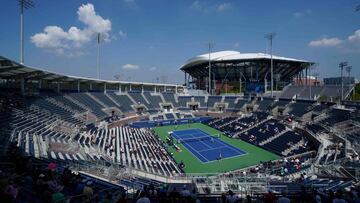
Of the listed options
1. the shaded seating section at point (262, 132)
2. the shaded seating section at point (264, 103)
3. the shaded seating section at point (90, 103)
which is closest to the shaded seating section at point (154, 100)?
the shaded seating section at point (90, 103)

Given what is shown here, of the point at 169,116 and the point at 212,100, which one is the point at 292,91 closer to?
the point at 212,100

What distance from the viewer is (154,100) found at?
59219mm

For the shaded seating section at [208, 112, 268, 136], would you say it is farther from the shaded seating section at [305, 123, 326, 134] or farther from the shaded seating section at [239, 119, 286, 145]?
the shaded seating section at [305, 123, 326, 134]

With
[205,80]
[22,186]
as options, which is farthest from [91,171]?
[205,80]

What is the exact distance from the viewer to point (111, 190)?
11.1 meters

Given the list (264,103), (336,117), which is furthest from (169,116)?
(336,117)

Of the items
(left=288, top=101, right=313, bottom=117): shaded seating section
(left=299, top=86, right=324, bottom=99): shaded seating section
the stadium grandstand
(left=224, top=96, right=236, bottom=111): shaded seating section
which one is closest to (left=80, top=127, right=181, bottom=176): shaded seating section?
the stadium grandstand

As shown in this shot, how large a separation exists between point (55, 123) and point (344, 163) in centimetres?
2370

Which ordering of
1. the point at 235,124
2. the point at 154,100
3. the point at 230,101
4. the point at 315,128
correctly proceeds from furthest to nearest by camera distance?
1. the point at 154,100
2. the point at 230,101
3. the point at 235,124
4. the point at 315,128

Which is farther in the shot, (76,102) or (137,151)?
(76,102)

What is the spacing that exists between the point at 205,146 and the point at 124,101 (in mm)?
25858

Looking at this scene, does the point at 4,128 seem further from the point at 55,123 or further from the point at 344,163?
the point at 344,163

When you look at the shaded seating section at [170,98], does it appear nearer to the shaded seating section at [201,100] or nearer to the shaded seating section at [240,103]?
the shaded seating section at [201,100]

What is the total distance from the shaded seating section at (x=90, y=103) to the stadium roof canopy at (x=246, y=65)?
37.8 meters
